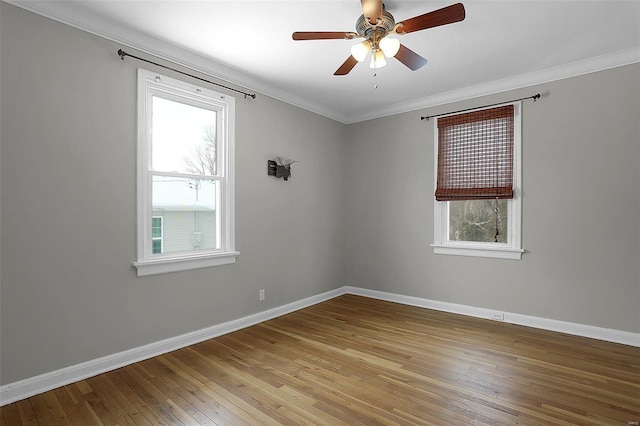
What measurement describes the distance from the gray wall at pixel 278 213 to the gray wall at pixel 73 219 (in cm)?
1

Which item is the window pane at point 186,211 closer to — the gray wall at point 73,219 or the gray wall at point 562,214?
the gray wall at point 73,219

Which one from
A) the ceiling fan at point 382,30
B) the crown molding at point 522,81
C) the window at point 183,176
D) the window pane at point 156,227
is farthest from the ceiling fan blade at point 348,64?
the window pane at point 156,227

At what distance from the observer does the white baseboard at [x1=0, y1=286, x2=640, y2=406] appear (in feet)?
7.78

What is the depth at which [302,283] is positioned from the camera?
15.0 feet

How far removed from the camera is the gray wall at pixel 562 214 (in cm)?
326

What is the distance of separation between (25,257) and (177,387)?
1.38 m

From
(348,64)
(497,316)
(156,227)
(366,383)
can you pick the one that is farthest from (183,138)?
(497,316)

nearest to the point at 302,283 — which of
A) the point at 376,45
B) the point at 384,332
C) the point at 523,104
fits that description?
→ the point at 384,332

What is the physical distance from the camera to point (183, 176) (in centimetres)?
328

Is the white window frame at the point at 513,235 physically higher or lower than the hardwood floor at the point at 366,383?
higher

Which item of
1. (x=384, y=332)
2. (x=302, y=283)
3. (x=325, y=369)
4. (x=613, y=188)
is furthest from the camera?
(x=302, y=283)

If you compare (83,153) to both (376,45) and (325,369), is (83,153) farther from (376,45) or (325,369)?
(325,369)

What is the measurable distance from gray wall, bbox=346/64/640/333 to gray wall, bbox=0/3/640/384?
13mm

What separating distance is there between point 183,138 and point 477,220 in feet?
11.3
